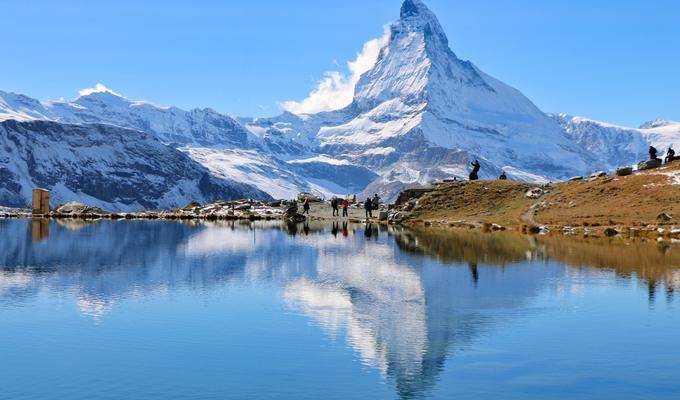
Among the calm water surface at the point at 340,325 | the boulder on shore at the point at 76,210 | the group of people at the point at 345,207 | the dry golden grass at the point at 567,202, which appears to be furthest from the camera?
the boulder on shore at the point at 76,210

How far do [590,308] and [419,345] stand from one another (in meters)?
12.0

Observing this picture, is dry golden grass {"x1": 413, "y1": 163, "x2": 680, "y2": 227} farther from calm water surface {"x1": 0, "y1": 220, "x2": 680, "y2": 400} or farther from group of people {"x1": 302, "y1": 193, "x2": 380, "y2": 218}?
calm water surface {"x1": 0, "y1": 220, "x2": 680, "y2": 400}

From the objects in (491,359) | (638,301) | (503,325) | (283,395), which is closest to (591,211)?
(638,301)

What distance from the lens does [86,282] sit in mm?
46812

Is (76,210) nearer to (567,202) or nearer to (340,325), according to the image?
(567,202)

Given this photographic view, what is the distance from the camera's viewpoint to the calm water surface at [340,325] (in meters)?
26.0

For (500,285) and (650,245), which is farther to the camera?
(650,245)

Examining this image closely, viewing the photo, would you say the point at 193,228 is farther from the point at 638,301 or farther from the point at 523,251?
the point at 638,301

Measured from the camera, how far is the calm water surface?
25984 millimetres

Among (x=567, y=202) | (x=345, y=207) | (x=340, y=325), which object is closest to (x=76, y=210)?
(x=345, y=207)

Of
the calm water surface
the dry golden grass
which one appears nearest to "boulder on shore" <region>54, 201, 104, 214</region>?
the dry golden grass

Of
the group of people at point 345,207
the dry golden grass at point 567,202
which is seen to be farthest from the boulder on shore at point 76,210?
the dry golden grass at point 567,202

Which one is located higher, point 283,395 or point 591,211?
point 591,211

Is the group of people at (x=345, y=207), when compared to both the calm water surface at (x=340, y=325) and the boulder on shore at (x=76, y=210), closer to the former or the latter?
the boulder on shore at (x=76, y=210)
